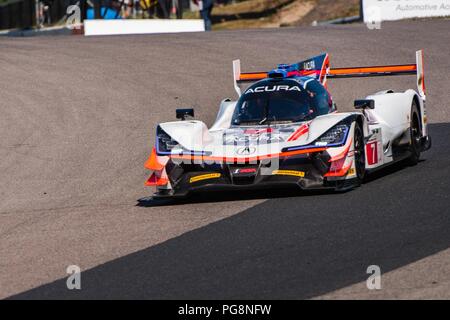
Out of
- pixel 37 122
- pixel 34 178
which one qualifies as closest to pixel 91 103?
pixel 37 122

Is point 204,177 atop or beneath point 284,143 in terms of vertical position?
beneath

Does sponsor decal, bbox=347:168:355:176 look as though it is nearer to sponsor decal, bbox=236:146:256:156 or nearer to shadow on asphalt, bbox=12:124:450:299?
shadow on asphalt, bbox=12:124:450:299

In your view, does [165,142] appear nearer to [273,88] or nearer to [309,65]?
[273,88]

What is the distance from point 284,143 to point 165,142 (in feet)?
4.02

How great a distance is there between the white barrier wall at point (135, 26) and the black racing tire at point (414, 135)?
18.2 m

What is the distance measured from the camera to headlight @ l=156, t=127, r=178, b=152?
1023 centimetres

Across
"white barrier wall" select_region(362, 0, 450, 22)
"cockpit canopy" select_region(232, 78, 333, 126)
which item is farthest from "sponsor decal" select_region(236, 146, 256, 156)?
"white barrier wall" select_region(362, 0, 450, 22)

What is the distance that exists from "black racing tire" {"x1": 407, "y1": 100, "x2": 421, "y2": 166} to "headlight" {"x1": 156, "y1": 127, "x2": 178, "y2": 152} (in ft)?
9.80

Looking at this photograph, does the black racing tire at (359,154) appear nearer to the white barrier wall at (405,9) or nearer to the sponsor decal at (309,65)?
the sponsor decal at (309,65)

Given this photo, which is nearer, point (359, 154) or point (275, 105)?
point (359, 154)

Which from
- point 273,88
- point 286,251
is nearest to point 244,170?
point 273,88

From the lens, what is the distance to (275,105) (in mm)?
11094

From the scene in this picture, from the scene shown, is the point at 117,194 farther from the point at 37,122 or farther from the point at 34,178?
the point at 37,122

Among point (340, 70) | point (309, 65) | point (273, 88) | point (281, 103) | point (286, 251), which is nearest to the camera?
point (286, 251)
